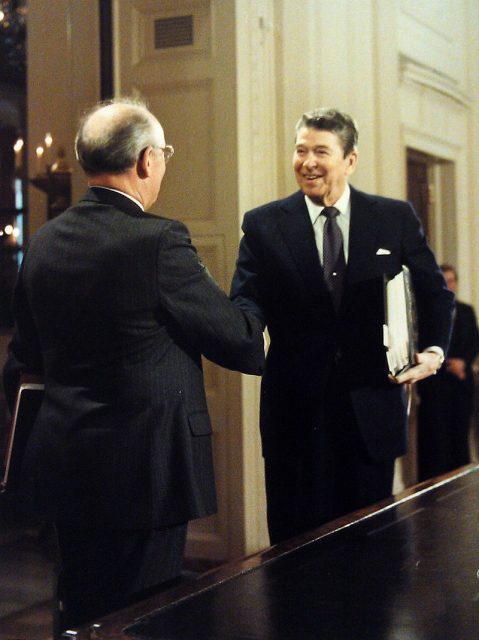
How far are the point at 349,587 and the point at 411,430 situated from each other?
465 centimetres

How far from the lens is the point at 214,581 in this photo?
139 centimetres

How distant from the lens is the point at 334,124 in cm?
265

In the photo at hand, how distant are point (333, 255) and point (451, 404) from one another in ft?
12.0

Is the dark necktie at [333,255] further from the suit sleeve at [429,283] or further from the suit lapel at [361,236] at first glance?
the suit sleeve at [429,283]

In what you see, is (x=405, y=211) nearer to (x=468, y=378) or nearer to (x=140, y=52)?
(x=140, y=52)

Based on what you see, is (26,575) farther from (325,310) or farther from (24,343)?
(24,343)

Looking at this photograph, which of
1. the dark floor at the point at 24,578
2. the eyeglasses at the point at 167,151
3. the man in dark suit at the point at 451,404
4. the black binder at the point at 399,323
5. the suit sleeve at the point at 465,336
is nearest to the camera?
the eyeglasses at the point at 167,151

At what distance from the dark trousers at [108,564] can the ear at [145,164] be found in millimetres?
680

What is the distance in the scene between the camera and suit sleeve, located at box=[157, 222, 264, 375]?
191 centimetres

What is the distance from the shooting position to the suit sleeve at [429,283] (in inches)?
107

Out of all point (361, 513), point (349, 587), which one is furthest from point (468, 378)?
point (349, 587)

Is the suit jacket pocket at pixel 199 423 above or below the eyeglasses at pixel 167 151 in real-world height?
below

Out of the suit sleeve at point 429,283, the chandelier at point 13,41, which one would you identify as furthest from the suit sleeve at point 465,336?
the suit sleeve at point 429,283

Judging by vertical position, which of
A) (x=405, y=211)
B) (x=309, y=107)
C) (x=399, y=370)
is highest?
(x=309, y=107)
